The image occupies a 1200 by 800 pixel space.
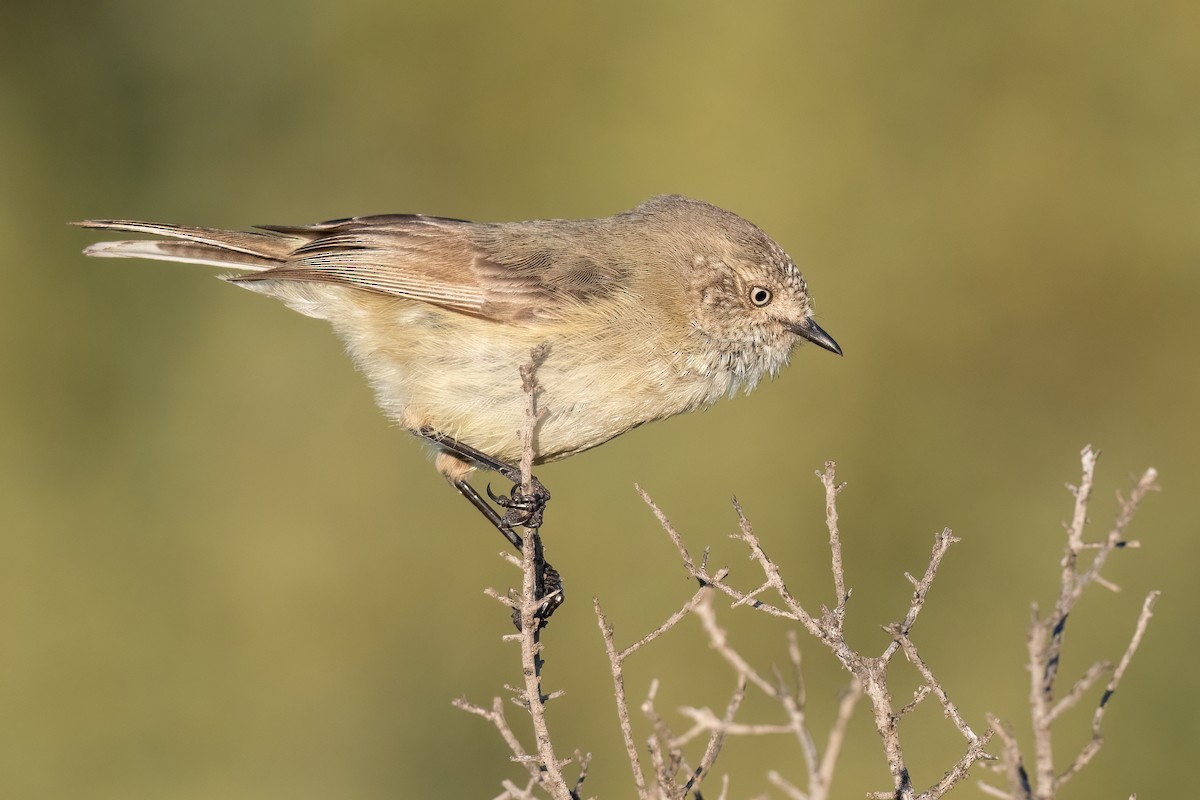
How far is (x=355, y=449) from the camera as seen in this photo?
24.4 feet

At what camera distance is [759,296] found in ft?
14.8

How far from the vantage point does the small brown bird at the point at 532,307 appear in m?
4.13

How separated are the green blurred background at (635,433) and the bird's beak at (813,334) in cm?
225

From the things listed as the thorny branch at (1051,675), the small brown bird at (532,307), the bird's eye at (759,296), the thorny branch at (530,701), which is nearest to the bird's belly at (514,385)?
the small brown bird at (532,307)

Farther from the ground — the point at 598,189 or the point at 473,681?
the point at 598,189

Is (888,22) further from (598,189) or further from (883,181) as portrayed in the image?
(598,189)

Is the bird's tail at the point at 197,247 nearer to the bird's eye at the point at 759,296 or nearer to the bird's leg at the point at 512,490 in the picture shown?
the bird's leg at the point at 512,490

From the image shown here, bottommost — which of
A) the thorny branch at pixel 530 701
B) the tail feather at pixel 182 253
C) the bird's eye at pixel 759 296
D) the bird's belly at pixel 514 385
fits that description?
the thorny branch at pixel 530 701

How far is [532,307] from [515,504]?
684mm

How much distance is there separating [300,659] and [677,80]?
4156 millimetres

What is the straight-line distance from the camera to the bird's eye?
4500mm

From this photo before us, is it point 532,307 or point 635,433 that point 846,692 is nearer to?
point 532,307

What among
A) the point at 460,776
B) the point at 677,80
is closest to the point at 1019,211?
the point at 677,80

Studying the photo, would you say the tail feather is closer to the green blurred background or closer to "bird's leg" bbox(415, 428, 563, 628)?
"bird's leg" bbox(415, 428, 563, 628)
